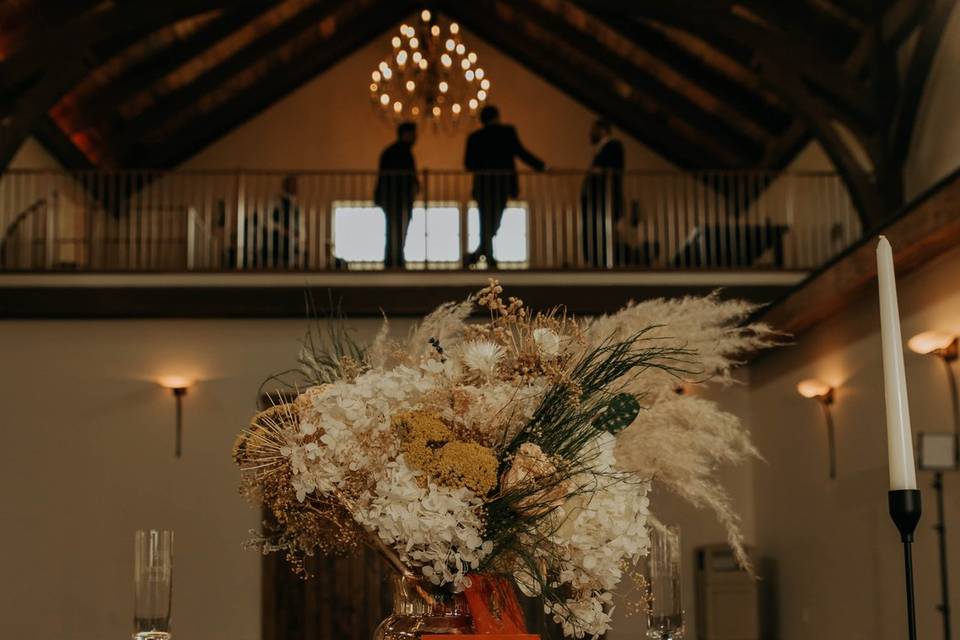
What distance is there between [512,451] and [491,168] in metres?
8.67

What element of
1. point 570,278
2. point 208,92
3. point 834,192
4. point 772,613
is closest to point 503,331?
point 570,278

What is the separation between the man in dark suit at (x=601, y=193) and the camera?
10180mm

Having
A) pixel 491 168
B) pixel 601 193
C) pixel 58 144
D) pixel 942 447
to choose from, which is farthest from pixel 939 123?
pixel 58 144

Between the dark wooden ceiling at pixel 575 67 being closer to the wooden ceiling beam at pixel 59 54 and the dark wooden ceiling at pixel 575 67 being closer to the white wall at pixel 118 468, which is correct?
the wooden ceiling beam at pixel 59 54

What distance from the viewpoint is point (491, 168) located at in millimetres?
10445

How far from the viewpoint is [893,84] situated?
9297 millimetres

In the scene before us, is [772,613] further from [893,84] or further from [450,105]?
[450,105]

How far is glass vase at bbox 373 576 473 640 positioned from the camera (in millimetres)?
1941

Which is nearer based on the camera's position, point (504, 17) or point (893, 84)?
point (893, 84)

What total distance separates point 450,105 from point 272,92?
3959 millimetres

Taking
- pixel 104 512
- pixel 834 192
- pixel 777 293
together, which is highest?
pixel 834 192

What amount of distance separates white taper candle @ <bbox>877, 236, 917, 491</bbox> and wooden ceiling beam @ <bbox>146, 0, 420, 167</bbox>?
12.3 m

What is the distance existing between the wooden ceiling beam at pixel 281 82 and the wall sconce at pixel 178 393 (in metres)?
4.33

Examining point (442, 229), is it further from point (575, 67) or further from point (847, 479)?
point (847, 479)
